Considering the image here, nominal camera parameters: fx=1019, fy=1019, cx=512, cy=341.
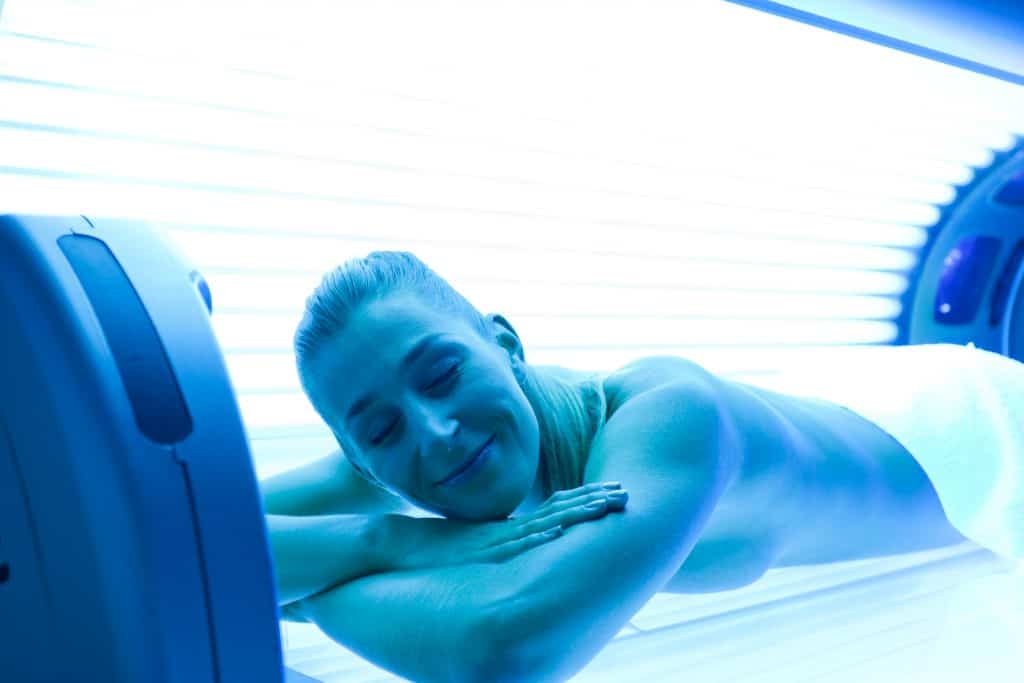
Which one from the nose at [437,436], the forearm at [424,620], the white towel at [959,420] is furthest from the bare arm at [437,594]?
the white towel at [959,420]

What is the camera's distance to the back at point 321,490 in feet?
5.60

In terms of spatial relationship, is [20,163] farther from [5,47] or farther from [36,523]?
[36,523]

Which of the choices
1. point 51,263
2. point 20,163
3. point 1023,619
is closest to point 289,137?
point 20,163

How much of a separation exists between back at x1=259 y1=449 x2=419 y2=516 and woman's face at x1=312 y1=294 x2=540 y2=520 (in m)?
0.36

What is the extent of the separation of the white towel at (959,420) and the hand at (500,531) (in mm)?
1131

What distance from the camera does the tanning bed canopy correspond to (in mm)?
895

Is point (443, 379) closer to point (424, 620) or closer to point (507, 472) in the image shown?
point (507, 472)

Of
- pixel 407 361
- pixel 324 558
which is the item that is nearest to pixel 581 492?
pixel 407 361

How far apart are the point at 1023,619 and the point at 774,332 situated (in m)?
1.00

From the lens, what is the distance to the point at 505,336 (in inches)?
60.7

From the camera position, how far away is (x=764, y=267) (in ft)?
8.05

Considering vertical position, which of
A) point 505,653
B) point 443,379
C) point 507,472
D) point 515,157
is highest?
point 515,157

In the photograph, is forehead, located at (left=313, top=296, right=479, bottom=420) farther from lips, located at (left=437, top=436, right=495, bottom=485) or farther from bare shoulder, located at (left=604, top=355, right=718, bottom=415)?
bare shoulder, located at (left=604, top=355, right=718, bottom=415)

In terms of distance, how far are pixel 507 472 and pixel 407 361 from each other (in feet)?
0.64
